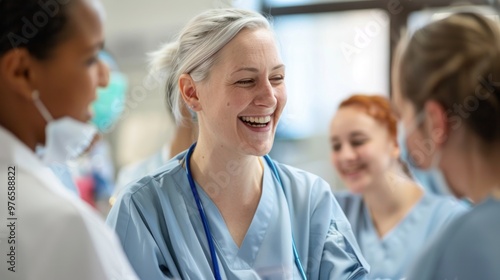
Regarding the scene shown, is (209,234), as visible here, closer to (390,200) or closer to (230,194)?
(230,194)

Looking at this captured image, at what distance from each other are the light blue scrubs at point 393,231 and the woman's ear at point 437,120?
72 cm

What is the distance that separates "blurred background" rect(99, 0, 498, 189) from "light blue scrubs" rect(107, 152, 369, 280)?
50cm

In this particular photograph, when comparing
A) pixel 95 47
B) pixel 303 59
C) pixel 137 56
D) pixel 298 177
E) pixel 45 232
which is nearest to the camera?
pixel 45 232

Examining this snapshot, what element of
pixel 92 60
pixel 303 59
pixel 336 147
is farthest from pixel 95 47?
pixel 303 59

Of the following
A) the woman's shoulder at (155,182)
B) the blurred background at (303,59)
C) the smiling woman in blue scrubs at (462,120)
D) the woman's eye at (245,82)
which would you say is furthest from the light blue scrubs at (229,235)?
the blurred background at (303,59)

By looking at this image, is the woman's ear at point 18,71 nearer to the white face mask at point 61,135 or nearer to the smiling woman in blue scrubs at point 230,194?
the white face mask at point 61,135

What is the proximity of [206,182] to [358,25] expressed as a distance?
2.20m

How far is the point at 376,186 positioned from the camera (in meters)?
1.88

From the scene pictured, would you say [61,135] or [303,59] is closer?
[61,135]

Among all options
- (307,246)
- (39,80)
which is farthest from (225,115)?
(39,80)

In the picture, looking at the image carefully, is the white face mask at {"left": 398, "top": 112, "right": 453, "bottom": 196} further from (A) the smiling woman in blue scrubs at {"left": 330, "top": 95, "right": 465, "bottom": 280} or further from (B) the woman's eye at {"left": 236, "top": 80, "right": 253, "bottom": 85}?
(A) the smiling woman in blue scrubs at {"left": 330, "top": 95, "right": 465, "bottom": 280}

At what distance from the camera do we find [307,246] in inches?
57.0

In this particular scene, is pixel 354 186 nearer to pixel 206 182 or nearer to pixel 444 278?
pixel 206 182

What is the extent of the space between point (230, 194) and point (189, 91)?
256mm
